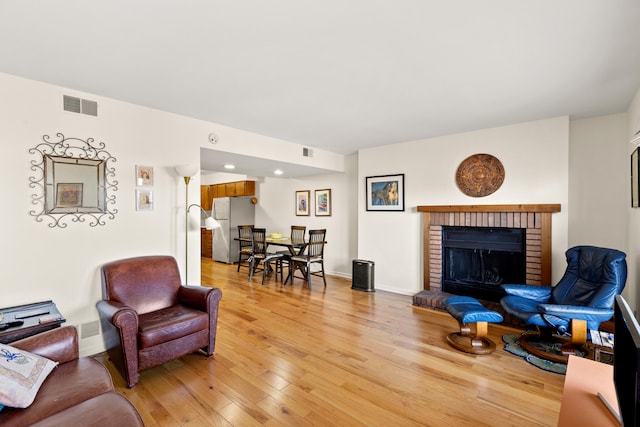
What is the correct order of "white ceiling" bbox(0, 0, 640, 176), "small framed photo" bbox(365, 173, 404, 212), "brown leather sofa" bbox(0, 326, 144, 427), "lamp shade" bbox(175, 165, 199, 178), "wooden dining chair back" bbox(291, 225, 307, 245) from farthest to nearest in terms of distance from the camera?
1. "wooden dining chair back" bbox(291, 225, 307, 245)
2. "small framed photo" bbox(365, 173, 404, 212)
3. "lamp shade" bbox(175, 165, 199, 178)
4. "white ceiling" bbox(0, 0, 640, 176)
5. "brown leather sofa" bbox(0, 326, 144, 427)

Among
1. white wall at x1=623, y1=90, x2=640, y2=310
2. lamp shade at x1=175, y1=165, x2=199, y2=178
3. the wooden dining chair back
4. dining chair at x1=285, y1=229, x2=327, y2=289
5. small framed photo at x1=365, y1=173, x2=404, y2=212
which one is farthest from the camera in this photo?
the wooden dining chair back

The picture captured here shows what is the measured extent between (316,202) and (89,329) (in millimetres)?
4433

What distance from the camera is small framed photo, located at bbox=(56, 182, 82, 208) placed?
8.74ft

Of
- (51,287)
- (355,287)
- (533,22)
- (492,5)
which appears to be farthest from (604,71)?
(51,287)

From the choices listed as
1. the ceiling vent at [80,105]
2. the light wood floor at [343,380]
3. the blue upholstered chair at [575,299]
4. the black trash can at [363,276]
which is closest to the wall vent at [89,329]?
the light wood floor at [343,380]

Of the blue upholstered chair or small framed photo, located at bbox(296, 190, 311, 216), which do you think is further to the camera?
small framed photo, located at bbox(296, 190, 311, 216)

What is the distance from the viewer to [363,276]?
16.6 feet

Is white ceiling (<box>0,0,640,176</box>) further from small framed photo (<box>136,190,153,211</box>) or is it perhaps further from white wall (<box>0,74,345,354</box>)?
small framed photo (<box>136,190,153,211</box>)

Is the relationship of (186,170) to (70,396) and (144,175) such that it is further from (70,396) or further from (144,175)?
(70,396)

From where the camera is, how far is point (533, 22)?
70.7 inches

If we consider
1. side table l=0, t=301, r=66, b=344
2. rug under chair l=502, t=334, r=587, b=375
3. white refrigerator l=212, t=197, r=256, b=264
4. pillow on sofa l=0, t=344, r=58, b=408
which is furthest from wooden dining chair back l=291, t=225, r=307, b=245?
pillow on sofa l=0, t=344, r=58, b=408

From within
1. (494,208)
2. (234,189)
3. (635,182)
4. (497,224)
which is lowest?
(497,224)

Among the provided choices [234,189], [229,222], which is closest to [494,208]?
[229,222]

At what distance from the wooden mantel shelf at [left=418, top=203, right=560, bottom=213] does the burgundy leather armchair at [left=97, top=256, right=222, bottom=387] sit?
10.5ft
